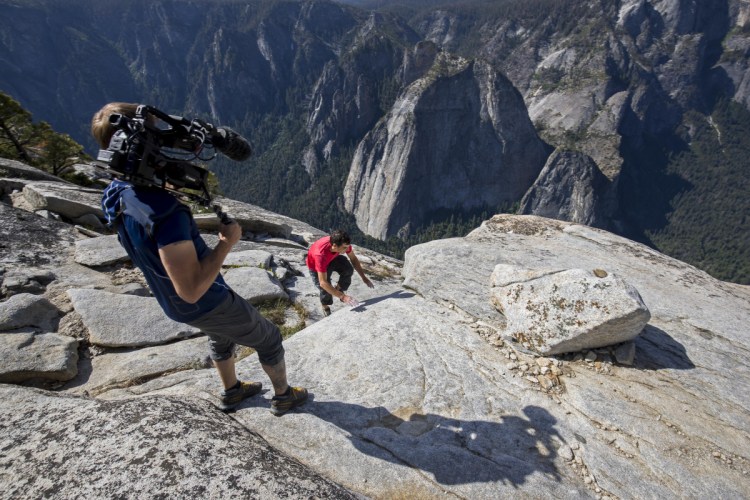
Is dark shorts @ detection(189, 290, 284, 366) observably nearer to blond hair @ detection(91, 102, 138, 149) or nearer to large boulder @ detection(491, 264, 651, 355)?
blond hair @ detection(91, 102, 138, 149)

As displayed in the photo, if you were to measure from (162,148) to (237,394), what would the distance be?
351 cm

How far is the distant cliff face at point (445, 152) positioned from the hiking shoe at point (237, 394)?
165 metres

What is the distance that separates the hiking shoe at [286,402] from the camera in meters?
4.96

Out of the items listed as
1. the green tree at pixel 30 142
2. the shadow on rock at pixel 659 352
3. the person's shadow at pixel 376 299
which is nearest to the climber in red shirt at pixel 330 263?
the person's shadow at pixel 376 299

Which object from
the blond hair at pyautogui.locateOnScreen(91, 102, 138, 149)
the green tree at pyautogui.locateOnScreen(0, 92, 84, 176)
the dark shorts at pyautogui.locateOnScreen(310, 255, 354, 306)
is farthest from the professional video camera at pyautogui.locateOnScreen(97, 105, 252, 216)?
the green tree at pyautogui.locateOnScreen(0, 92, 84, 176)

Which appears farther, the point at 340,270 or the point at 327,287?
the point at 340,270

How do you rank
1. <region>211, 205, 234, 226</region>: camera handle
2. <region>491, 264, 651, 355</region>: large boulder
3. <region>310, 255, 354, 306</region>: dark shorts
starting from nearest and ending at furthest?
<region>211, 205, 234, 226</region>: camera handle → <region>491, 264, 651, 355</region>: large boulder → <region>310, 255, 354, 306</region>: dark shorts

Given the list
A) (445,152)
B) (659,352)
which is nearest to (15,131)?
(659,352)

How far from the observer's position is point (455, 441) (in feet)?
16.3

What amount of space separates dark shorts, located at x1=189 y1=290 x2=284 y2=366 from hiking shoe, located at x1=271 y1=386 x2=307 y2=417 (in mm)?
560

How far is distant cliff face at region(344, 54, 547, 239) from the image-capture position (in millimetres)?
163875

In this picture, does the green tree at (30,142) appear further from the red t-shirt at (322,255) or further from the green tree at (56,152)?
the red t-shirt at (322,255)

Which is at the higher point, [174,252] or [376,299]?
[174,252]

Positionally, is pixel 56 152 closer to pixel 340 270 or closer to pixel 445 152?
Result: pixel 340 270
